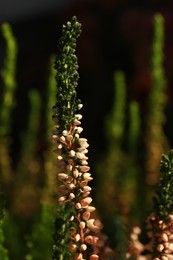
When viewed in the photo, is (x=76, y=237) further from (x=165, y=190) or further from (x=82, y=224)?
(x=165, y=190)

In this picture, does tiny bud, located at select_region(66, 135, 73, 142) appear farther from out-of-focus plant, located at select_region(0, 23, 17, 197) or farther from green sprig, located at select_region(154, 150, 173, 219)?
out-of-focus plant, located at select_region(0, 23, 17, 197)

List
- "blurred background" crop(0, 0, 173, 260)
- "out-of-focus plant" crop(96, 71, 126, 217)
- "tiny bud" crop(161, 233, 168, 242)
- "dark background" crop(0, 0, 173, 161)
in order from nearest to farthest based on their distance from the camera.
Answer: "tiny bud" crop(161, 233, 168, 242) < "out-of-focus plant" crop(96, 71, 126, 217) < "blurred background" crop(0, 0, 173, 260) < "dark background" crop(0, 0, 173, 161)

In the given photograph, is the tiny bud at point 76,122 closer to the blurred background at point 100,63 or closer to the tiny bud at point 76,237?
the tiny bud at point 76,237

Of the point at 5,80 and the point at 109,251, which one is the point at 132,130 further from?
the point at 109,251

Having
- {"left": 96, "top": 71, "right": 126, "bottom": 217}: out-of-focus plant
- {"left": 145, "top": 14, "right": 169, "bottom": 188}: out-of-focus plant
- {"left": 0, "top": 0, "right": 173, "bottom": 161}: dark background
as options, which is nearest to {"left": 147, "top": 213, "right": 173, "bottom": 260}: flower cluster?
{"left": 145, "top": 14, "right": 169, "bottom": 188}: out-of-focus plant

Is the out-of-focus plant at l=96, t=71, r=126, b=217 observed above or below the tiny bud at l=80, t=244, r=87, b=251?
above

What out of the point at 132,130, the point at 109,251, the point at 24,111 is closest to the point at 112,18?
the point at 24,111

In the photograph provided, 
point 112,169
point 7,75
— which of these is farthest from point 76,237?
point 112,169

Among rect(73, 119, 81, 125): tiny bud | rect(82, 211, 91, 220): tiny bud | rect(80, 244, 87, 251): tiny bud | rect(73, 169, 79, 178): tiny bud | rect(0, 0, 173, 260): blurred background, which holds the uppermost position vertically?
rect(0, 0, 173, 260): blurred background

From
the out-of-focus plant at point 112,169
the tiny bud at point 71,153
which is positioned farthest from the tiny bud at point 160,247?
the out-of-focus plant at point 112,169

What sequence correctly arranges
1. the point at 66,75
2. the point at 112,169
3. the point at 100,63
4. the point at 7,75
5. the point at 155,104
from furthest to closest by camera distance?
the point at 100,63 → the point at 112,169 → the point at 155,104 → the point at 7,75 → the point at 66,75

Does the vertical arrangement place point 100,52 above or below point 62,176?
above
